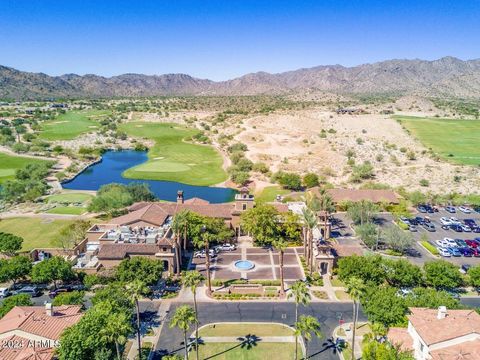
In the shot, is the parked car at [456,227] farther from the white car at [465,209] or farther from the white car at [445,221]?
the white car at [465,209]

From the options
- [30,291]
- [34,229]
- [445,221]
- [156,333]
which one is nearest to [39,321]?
[156,333]

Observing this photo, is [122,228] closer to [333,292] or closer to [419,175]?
[333,292]

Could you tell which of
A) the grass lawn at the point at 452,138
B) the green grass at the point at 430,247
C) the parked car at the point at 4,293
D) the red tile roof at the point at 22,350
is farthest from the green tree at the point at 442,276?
the grass lawn at the point at 452,138

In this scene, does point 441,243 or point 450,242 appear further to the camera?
point 450,242

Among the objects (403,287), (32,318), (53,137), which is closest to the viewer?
(32,318)

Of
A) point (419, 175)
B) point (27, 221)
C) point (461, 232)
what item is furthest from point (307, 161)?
point (27, 221)

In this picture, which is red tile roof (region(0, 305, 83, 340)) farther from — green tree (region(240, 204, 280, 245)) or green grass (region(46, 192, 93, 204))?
green grass (region(46, 192, 93, 204))

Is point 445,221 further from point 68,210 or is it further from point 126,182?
point 126,182
